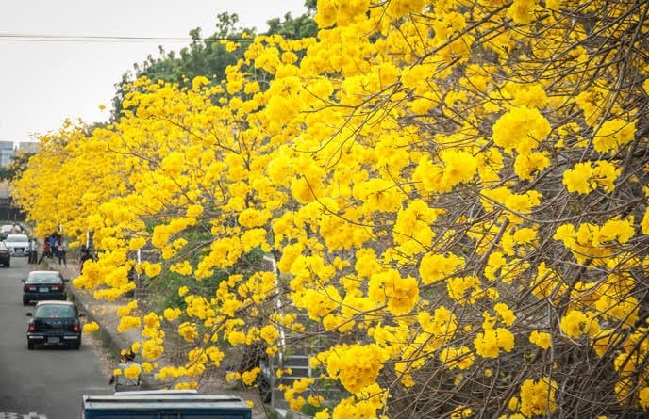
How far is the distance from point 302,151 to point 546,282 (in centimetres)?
193

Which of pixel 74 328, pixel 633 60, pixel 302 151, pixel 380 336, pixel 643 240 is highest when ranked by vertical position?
pixel 633 60

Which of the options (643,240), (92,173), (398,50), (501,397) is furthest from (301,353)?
(92,173)

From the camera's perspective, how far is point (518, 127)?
5.11 m

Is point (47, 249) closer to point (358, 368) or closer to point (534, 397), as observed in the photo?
point (534, 397)

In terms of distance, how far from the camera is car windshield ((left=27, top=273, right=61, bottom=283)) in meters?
31.3

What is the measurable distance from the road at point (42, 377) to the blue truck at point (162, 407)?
4103mm

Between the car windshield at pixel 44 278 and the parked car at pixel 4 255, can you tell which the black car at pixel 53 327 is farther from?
the parked car at pixel 4 255

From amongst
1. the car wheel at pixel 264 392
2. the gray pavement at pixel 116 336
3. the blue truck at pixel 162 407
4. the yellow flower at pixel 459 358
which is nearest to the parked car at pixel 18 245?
the gray pavement at pixel 116 336

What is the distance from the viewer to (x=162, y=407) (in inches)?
406

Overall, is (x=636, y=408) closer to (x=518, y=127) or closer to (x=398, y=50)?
(x=518, y=127)

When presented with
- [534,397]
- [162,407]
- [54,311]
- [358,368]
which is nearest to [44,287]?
[54,311]

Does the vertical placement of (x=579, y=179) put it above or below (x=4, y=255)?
above

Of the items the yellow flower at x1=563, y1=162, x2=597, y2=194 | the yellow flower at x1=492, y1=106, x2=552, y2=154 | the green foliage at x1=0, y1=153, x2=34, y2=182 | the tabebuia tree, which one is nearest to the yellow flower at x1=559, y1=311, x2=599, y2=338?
the tabebuia tree

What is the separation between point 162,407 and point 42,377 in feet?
32.7
